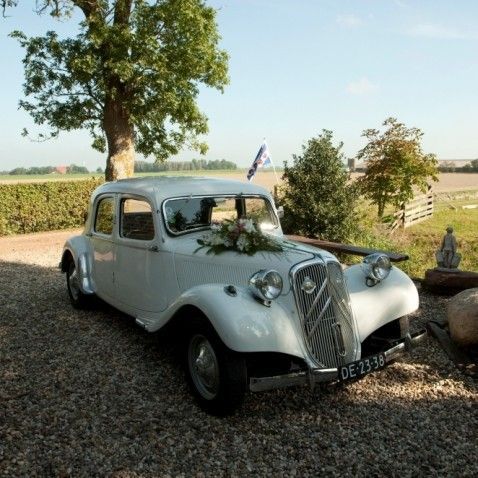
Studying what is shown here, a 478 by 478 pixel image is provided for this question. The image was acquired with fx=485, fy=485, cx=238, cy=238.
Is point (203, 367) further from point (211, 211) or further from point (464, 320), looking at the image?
point (464, 320)

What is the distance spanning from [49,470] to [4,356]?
235 centimetres

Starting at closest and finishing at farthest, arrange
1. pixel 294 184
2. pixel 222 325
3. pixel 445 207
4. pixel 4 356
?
pixel 222 325, pixel 4 356, pixel 294 184, pixel 445 207

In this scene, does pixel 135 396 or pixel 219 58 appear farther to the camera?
pixel 219 58

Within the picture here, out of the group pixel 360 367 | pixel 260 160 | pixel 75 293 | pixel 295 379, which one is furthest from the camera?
pixel 260 160

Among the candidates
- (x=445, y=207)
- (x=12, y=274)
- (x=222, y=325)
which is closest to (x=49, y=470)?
(x=222, y=325)

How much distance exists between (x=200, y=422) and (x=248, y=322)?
899 millimetres

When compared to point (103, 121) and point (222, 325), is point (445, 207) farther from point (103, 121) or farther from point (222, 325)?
point (222, 325)

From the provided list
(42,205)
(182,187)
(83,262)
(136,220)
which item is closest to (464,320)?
(182,187)

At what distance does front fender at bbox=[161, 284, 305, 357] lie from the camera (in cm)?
350

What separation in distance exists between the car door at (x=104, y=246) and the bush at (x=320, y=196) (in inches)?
224

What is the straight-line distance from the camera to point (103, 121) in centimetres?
1666

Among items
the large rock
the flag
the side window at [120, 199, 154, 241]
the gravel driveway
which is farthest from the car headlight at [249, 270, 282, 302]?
the flag

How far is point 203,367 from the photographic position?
395cm

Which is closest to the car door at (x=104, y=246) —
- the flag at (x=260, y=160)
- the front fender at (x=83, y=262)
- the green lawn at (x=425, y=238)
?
the front fender at (x=83, y=262)
